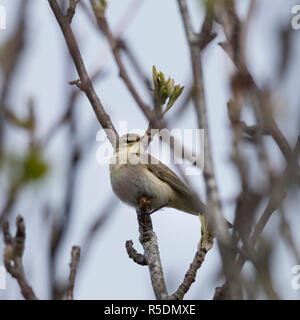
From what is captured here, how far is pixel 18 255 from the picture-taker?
2135 millimetres

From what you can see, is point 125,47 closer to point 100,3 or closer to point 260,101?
point 100,3

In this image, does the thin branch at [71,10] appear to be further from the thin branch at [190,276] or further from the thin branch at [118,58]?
the thin branch at [190,276]

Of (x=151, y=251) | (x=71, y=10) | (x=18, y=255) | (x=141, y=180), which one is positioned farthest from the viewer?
(x=141, y=180)

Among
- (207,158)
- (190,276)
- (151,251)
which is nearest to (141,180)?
(151,251)

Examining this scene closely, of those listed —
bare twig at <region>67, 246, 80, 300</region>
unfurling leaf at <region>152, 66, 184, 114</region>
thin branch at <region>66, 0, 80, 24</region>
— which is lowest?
bare twig at <region>67, 246, 80, 300</region>

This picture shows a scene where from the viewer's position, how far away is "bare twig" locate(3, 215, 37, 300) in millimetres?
2084

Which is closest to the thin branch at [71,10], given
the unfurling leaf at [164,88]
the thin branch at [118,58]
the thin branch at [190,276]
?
the thin branch at [118,58]

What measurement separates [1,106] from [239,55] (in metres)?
0.79

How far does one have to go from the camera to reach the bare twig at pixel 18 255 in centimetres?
208

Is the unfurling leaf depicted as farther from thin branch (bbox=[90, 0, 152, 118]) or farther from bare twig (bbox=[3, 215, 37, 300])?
bare twig (bbox=[3, 215, 37, 300])

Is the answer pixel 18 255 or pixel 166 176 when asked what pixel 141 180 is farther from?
pixel 18 255

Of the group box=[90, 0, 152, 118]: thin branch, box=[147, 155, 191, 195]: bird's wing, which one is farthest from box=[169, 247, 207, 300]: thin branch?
box=[147, 155, 191, 195]: bird's wing

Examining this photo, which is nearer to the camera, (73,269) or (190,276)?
(73,269)

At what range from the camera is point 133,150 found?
22.1 feet
